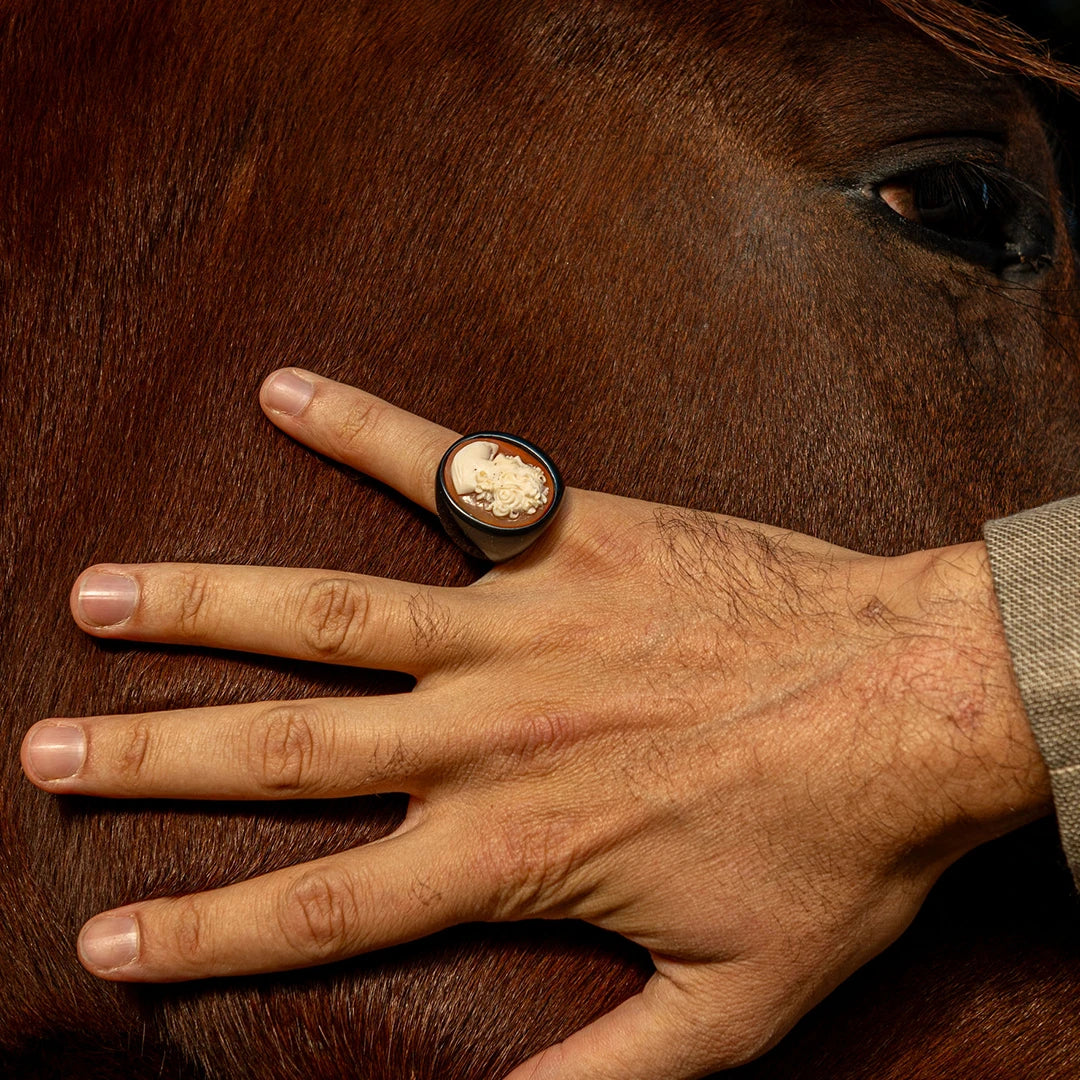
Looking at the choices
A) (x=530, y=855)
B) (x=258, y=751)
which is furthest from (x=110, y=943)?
(x=530, y=855)

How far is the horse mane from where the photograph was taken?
0.90m

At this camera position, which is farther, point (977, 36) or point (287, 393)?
point (977, 36)

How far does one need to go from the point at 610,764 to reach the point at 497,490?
196mm

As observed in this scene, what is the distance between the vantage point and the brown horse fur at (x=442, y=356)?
0.76 metres

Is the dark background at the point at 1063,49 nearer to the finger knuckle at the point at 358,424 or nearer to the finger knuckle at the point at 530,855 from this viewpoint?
the finger knuckle at the point at 358,424

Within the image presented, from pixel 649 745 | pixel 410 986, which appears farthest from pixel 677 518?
pixel 410 986

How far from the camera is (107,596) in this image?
2.31 feet

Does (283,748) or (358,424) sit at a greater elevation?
(358,424)

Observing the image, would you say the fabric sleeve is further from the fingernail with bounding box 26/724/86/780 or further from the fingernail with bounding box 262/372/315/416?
the fingernail with bounding box 26/724/86/780

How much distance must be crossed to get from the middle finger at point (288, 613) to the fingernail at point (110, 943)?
0.19 metres

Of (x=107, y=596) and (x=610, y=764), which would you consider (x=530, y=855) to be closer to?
(x=610, y=764)

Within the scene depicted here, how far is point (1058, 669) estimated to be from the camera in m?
0.65

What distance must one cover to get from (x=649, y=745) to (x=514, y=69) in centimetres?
56

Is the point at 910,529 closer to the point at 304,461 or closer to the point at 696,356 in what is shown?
the point at 696,356
